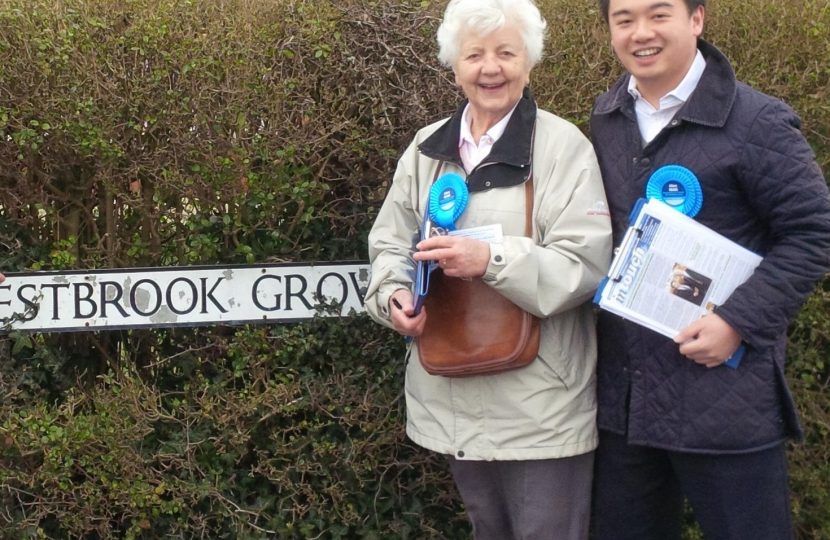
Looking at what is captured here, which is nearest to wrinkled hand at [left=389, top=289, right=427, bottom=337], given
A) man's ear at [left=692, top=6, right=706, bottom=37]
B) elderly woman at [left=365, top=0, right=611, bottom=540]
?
elderly woman at [left=365, top=0, right=611, bottom=540]

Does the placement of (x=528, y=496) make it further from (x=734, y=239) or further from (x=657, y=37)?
(x=657, y=37)

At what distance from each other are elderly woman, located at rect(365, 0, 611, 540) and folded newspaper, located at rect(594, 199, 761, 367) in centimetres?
11

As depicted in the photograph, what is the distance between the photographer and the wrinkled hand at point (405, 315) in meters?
2.49

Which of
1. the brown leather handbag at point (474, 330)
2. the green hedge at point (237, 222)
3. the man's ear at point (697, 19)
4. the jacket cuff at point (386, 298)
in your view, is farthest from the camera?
the green hedge at point (237, 222)

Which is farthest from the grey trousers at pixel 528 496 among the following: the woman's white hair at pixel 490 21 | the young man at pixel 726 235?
the woman's white hair at pixel 490 21

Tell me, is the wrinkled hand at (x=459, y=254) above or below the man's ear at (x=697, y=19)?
below

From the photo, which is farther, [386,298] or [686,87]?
[386,298]

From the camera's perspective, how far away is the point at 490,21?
241 cm

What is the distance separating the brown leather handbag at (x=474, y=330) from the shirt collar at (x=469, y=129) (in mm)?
169

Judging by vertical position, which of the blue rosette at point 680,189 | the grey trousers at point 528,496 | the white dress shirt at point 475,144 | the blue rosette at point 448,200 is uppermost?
the white dress shirt at point 475,144

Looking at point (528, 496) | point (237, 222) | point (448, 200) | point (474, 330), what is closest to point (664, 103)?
point (448, 200)

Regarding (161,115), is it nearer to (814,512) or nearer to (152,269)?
(152,269)

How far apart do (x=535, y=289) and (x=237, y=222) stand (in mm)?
1320

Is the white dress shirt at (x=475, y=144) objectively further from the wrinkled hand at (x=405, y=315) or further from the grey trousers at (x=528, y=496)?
the grey trousers at (x=528, y=496)
